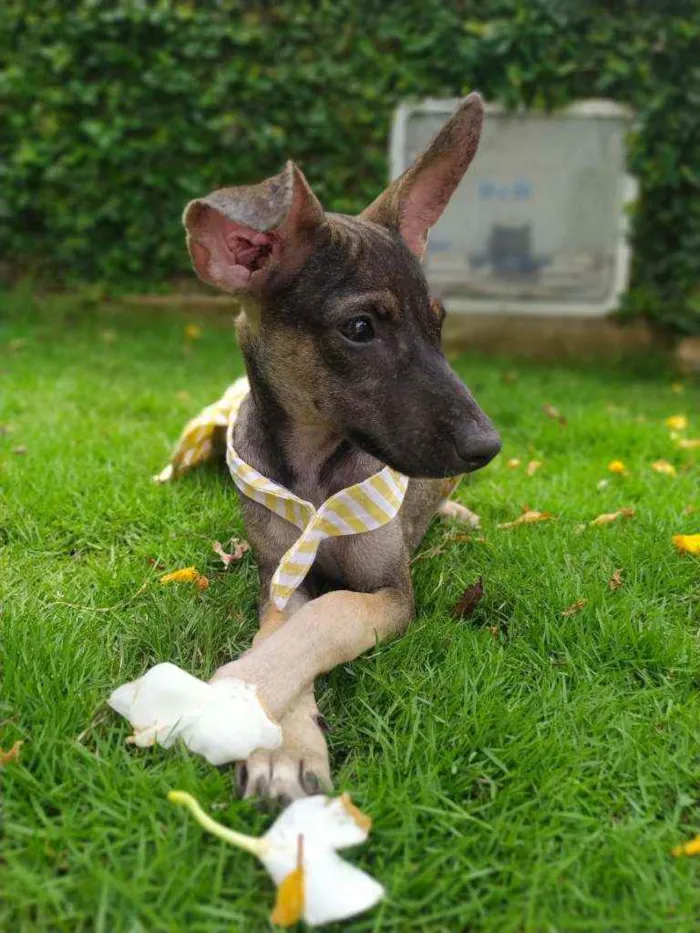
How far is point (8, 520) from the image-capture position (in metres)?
3.77

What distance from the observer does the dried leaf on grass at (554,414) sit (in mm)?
6142

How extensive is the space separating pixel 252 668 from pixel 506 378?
611 centimetres

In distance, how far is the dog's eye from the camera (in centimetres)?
266

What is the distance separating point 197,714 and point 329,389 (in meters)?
1.09

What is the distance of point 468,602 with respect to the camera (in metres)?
3.10

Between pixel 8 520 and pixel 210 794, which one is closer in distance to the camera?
pixel 210 794

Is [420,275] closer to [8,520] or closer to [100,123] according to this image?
[8,520]

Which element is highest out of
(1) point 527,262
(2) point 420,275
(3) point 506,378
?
(2) point 420,275

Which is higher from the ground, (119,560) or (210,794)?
(210,794)

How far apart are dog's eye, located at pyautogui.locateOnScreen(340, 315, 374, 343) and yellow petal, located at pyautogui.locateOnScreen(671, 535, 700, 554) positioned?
169cm

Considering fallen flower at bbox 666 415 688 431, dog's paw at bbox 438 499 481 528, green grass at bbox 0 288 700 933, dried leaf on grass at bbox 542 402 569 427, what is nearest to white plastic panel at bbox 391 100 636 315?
dried leaf on grass at bbox 542 402 569 427

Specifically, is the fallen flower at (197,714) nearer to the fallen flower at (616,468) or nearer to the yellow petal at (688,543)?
the yellow petal at (688,543)

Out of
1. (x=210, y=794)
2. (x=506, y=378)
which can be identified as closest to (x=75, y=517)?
(x=210, y=794)

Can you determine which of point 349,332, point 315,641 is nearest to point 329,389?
point 349,332
